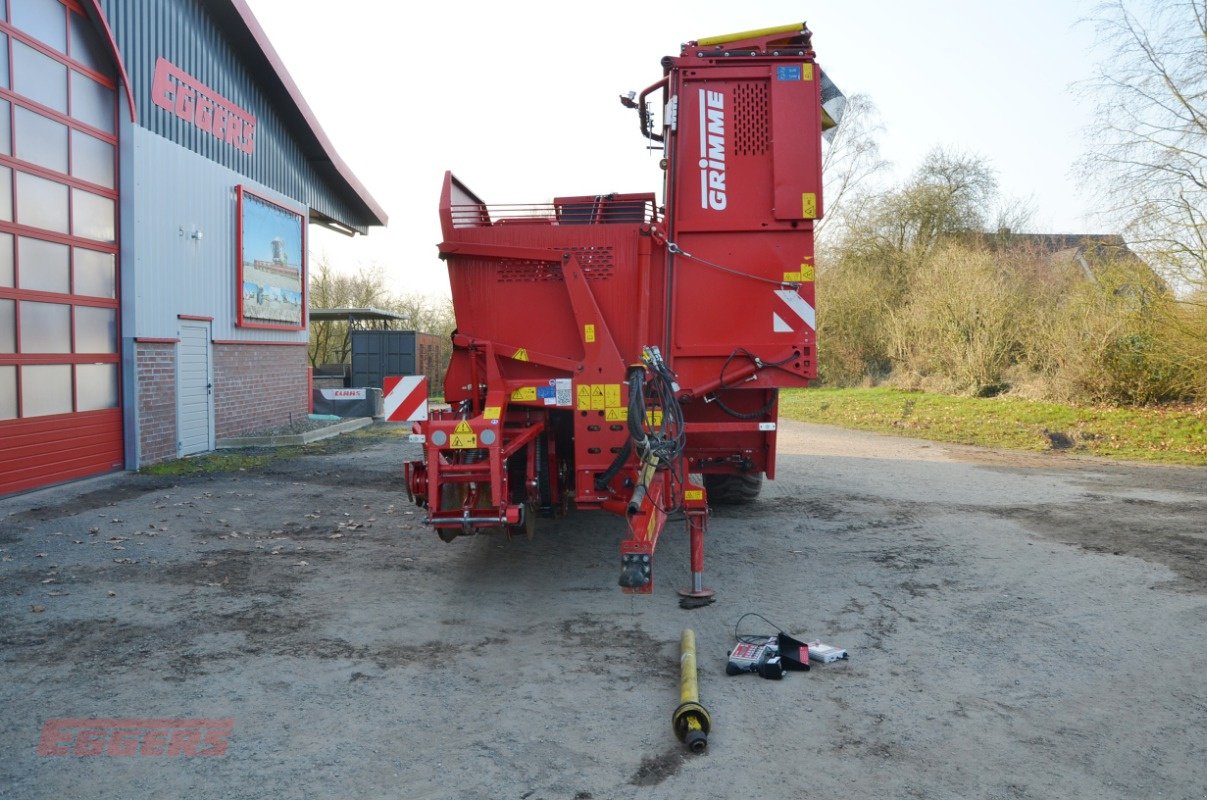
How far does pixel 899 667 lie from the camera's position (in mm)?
4863

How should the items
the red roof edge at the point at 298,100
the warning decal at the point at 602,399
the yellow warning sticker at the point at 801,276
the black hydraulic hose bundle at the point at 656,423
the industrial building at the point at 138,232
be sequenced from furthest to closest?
the red roof edge at the point at 298,100 → the industrial building at the point at 138,232 → the yellow warning sticker at the point at 801,276 → the warning decal at the point at 602,399 → the black hydraulic hose bundle at the point at 656,423

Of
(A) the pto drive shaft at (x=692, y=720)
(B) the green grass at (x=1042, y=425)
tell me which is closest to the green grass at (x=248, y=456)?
(A) the pto drive shaft at (x=692, y=720)

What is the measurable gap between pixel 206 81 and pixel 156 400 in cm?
533

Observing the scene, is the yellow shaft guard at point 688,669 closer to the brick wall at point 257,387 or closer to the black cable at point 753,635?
the black cable at point 753,635

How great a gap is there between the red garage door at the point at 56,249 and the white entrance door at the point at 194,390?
4.62 ft

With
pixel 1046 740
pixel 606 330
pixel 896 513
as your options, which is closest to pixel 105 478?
pixel 606 330

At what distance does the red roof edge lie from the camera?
14758 mm

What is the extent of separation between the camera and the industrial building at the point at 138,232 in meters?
10.1

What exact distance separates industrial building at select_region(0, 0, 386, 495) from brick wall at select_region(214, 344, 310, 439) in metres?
0.05

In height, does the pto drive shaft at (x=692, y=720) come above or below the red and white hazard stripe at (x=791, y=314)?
below

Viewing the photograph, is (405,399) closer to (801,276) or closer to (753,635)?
(801,276)

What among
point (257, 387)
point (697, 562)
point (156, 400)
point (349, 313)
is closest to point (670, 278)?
point (697, 562)

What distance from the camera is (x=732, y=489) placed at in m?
9.27

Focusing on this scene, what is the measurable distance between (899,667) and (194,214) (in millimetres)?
12562
